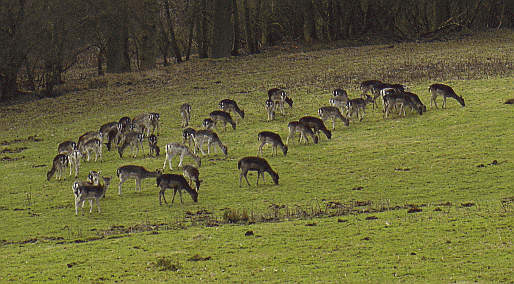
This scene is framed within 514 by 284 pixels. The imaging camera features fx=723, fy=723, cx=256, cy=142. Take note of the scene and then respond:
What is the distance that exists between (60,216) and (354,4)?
52.9m

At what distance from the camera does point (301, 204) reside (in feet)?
72.1

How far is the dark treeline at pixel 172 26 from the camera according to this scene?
5247 cm

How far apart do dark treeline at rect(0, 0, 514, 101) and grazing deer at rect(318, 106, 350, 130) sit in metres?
26.2

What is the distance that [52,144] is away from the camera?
115 ft

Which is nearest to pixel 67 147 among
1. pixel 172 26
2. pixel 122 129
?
pixel 122 129

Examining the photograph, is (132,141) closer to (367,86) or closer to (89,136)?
(89,136)

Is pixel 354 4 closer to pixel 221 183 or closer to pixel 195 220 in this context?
pixel 221 183

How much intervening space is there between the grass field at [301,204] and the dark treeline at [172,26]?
986 cm

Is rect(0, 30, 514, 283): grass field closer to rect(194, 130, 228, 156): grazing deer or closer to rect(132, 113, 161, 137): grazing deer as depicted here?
rect(194, 130, 228, 156): grazing deer

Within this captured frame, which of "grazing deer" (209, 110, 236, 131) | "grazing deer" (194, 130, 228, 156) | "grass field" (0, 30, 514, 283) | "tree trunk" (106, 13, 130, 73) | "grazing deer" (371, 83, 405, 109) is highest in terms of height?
"tree trunk" (106, 13, 130, 73)

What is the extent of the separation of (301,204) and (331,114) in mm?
11823

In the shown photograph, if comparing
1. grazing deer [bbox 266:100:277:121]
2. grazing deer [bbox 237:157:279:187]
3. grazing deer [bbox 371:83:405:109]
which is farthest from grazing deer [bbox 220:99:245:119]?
grazing deer [bbox 237:157:279:187]

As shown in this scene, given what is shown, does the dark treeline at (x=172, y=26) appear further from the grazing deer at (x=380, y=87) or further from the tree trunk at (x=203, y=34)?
the grazing deer at (x=380, y=87)

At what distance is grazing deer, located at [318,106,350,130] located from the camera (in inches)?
1303
